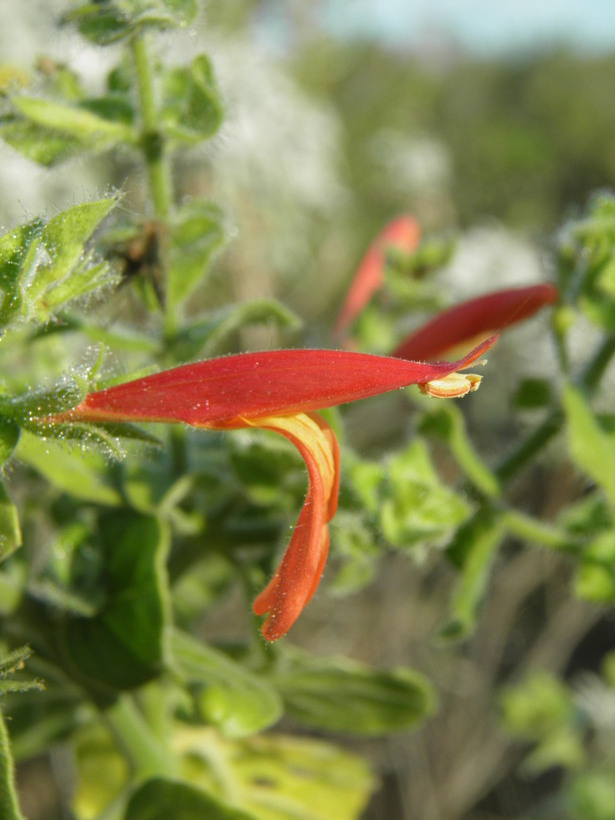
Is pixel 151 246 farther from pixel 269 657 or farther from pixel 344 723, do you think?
pixel 344 723

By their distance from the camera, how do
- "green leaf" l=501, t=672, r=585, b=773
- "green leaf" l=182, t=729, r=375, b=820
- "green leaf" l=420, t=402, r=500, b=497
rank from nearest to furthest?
1. "green leaf" l=420, t=402, r=500, b=497
2. "green leaf" l=182, t=729, r=375, b=820
3. "green leaf" l=501, t=672, r=585, b=773

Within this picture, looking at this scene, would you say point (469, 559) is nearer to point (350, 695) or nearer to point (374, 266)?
point (350, 695)

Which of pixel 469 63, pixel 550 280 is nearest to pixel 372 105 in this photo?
pixel 469 63

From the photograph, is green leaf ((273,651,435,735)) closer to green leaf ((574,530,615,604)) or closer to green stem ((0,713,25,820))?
green leaf ((574,530,615,604))

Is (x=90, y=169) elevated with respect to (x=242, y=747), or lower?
elevated

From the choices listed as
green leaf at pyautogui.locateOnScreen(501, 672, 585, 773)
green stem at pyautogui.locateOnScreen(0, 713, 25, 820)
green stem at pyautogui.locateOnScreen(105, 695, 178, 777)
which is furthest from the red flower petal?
green leaf at pyautogui.locateOnScreen(501, 672, 585, 773)

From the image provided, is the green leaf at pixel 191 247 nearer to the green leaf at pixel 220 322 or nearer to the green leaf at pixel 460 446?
the green leaf at pixel 220 322
